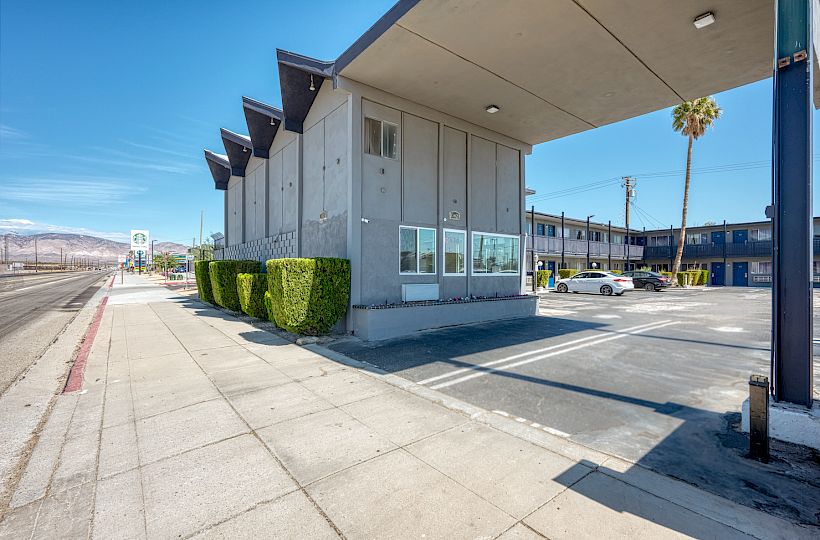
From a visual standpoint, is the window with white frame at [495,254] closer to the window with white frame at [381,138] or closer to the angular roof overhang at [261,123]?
the window with white frame at [381,138]

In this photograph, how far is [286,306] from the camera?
8344mm

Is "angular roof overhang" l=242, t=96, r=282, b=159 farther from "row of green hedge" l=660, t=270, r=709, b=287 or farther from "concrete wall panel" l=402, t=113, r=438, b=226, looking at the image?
"row of green hedge" l=660, t=270, r=709, b=287

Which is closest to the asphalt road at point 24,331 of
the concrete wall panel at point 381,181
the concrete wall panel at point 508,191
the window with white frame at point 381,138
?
the concrete wall panel at point 381,181

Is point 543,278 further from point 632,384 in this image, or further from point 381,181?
point 632,384

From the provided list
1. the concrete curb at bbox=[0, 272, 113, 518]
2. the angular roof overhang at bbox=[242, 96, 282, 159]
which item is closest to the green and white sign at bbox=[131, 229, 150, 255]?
the angular roof overhang at bbox=[242, 96, 282, 159]

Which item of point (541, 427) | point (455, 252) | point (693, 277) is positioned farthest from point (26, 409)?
point (693, 277)

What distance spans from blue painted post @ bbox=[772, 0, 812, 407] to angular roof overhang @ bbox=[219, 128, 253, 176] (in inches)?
670

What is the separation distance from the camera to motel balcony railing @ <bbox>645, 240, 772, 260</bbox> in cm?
3668

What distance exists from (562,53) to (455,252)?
19.4 feet

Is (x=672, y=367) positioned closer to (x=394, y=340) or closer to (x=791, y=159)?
(x=791, y=159)

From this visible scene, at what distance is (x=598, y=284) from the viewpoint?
24.1 metres

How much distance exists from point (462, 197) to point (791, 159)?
8550 mm

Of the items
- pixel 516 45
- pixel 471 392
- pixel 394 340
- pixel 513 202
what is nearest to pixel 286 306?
pixel 394 340

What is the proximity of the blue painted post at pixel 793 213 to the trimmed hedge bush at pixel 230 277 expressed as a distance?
45.6 ft
